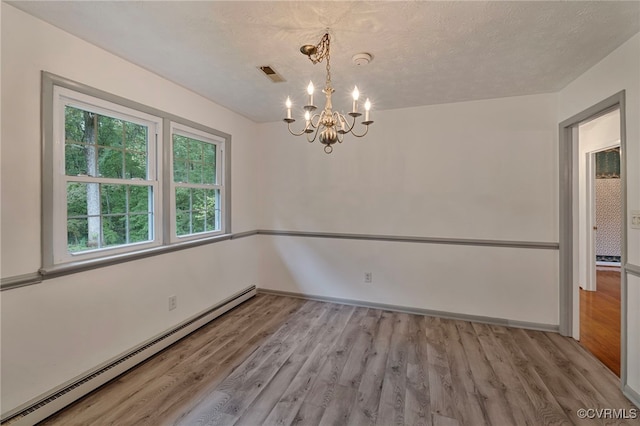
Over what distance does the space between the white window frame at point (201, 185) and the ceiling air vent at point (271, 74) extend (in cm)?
102

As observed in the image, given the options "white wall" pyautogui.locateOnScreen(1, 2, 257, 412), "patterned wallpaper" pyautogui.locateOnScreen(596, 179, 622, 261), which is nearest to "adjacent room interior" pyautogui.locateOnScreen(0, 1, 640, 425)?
"white wall" pyautogui.locateOnScreen(1, 2, 257, 412)

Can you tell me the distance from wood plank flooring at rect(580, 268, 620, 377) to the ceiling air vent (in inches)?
141

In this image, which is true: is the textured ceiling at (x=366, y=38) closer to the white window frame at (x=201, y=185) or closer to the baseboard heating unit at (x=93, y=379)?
the white window frame at (x=201, y=185)

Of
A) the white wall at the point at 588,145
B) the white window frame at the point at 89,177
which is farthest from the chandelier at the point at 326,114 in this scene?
the white wall at the point at 588,145

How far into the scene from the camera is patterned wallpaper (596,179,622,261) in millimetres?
5293

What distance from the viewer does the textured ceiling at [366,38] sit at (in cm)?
159

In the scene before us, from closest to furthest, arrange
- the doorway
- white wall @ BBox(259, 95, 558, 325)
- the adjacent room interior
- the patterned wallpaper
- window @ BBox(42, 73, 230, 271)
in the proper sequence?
the adjacent room interior
window @ BBox(42, 73, 230, 271)
the doorway
white wall @ BBox(259, 95, 558, 325)
the patterned wallpaper

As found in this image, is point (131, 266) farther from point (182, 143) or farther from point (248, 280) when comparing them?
point (248, 280)

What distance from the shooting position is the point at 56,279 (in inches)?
70.9

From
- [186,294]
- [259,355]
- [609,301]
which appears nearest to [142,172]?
[186,294]

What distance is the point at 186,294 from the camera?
281 cm

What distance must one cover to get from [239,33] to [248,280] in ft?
9.59

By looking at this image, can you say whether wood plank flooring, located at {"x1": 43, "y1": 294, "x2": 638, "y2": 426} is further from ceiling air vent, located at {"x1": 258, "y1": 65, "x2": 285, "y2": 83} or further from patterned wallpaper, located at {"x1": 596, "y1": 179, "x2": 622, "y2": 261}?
patterned wallpaper, located at {"x1": 596, "y1": 179, "x2": 622, "y2": 261}

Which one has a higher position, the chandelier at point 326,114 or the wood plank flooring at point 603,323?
the chandelier at point 326,114
